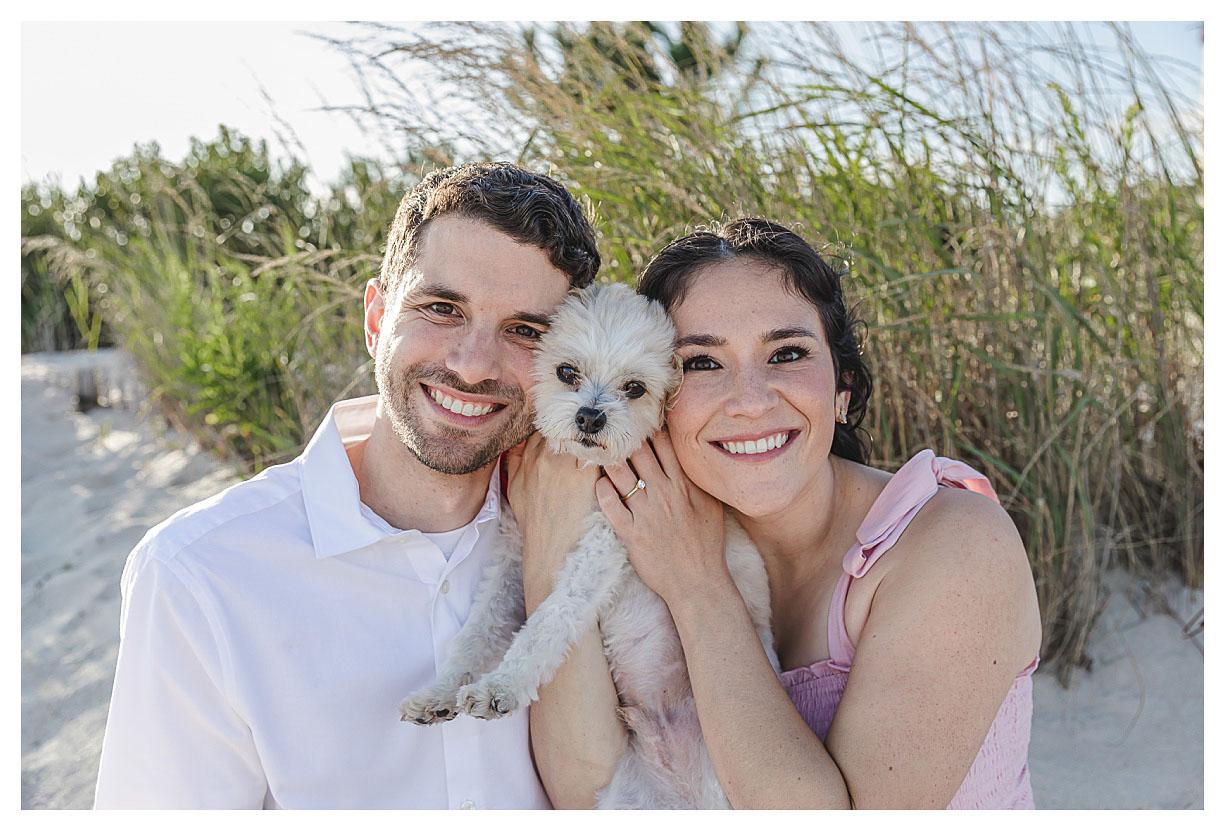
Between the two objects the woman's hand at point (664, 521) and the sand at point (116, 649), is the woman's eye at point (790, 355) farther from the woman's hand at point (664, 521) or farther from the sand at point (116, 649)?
the sand at point (116, 649)

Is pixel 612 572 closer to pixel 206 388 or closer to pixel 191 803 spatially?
pixel 191 803

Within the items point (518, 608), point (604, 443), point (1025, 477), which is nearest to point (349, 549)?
point (518, 608)

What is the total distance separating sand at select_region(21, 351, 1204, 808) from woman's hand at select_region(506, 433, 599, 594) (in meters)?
2.21

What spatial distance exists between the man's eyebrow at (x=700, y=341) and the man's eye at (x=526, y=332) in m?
0.36

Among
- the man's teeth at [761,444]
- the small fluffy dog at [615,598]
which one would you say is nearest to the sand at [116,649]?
the small fluffy dog at [615,598]

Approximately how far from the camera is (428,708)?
192cm

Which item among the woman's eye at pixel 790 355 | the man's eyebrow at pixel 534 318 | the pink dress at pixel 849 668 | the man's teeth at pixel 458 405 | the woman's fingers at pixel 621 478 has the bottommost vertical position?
the pink dress at pixel 849 668

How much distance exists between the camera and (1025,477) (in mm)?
3203

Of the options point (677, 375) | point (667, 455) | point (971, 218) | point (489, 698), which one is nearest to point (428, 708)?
point (489, 698)

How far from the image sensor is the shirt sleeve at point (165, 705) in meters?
1.83

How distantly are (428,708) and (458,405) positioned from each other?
0.69 meters

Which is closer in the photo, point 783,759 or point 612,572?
point 783,759

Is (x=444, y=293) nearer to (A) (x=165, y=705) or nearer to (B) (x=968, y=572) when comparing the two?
(A) (x=165, y=705)
